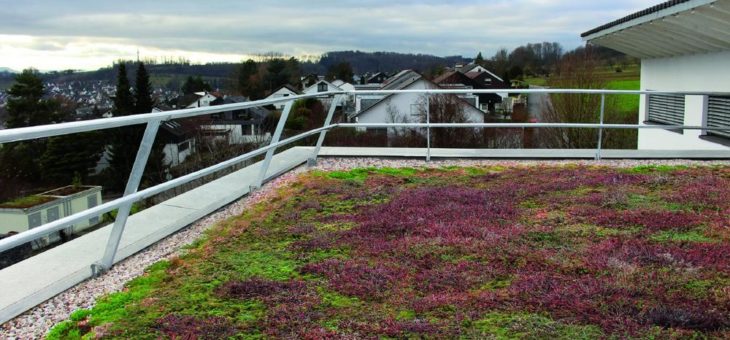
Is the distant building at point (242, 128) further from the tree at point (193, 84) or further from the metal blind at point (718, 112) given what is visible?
the tree at point (193, 84)

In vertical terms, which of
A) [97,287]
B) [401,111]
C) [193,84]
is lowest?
[97,287]

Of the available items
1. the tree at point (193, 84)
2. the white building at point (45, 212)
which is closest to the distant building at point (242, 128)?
the white building at point (45, 212)

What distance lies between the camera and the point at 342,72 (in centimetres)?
9250

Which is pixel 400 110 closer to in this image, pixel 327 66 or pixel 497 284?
pixel 497 284

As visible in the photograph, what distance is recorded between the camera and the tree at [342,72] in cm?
9159

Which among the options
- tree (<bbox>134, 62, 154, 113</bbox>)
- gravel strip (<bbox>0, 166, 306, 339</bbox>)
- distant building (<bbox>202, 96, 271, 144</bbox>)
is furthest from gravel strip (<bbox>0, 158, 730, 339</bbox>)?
tree (<bbox>134, 62, 154, 113</bbox>)

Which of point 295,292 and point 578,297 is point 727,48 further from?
point 295,292

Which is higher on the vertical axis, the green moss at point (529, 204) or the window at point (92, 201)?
the window at point (92, 201)

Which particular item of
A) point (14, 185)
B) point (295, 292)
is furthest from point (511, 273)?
point (14, 185)

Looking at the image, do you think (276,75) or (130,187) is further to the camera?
(276,75)

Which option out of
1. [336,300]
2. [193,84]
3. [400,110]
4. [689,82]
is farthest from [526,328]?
[193,84]

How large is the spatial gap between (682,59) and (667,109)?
1926 millimetres

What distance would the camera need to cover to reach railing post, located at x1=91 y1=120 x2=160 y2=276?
377cm

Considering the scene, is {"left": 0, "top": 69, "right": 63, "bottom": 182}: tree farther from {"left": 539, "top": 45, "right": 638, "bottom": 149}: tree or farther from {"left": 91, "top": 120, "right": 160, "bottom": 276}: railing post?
{"left": 539, "top": 45, "right": 638, "bottom": 149}: tree
